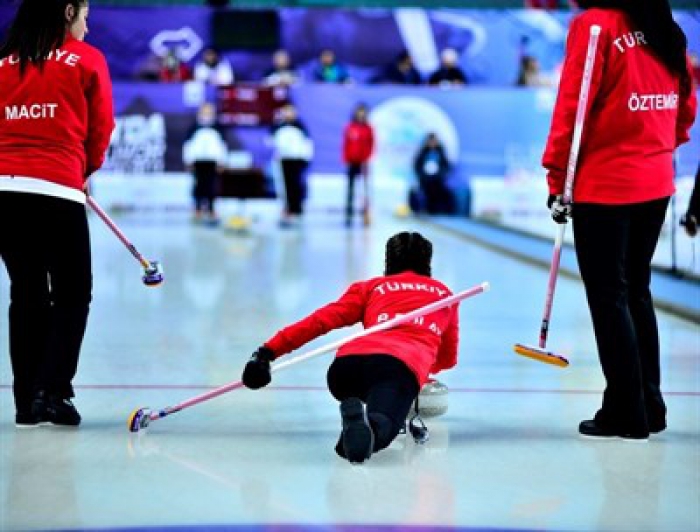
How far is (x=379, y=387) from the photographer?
4.54 metres

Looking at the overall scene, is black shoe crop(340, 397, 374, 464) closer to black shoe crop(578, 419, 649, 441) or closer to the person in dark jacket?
black shoe crop(578, 419, 649, 441)

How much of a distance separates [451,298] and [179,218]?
13899 mm

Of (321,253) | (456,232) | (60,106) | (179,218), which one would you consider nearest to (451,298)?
(60,106)

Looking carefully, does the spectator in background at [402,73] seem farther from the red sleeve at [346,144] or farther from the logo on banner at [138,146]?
the logo on banner at [138,146]

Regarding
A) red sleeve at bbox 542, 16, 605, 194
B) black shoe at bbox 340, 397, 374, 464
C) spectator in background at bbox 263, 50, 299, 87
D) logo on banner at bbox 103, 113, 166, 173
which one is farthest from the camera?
spectator in background at bbox 263, 50, 299, 87

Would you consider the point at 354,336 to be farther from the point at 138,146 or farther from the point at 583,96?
the point at 138,146

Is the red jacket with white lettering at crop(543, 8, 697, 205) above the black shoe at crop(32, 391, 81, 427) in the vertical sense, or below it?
above

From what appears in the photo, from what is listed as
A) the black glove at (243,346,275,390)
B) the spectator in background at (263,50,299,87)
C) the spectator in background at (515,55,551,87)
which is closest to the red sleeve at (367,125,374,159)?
the spectator in background at (263,50,299,87)

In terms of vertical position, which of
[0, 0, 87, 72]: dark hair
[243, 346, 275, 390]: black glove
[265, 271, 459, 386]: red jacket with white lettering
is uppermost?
[0, 0, 87, 72]: dark hair

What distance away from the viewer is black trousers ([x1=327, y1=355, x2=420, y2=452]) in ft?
14.5

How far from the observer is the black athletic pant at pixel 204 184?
18344mm

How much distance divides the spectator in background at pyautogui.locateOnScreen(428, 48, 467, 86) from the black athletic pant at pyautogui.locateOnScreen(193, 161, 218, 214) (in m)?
3.82

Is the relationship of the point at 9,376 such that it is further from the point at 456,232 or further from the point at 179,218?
the point at 179,218

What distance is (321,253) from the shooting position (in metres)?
13.2
